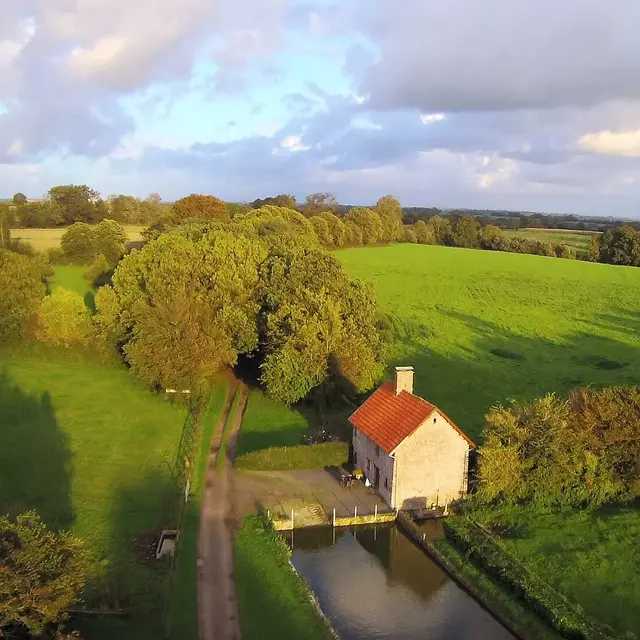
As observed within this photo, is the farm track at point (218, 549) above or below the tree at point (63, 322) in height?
below

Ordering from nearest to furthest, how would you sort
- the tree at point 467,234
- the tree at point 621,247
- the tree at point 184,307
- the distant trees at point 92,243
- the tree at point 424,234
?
the tree at point 184,307 → the distant trees at point 92,243 → the tree at point 621,247 → the tree at point 467,234 → the tree at point 424,234

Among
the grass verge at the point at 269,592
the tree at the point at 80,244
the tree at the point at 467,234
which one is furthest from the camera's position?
the tree at the point at 467,234

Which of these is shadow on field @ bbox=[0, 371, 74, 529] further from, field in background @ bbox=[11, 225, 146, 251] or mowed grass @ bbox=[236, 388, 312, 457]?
field in background @ bbox=[11, 225, 146, 251]

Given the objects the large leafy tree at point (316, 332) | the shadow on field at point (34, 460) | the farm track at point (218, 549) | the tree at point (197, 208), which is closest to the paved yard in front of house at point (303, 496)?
the farm track at point (218, 549)

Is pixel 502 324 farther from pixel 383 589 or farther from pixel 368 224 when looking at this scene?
pixel 368 224

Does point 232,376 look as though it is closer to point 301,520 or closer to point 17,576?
point 301,520

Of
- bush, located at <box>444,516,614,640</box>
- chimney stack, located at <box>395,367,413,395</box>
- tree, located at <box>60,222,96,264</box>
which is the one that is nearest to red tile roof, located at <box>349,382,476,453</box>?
chimney stack, located at <box>395,367,413,395</box>

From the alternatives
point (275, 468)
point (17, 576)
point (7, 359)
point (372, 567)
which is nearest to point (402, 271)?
point (7, 359)

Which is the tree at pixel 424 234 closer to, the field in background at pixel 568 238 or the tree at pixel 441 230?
the tree at pixel 441 230
